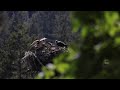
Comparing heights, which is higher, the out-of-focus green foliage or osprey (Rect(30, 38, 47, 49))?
osprey (Rect(30, 38, 47, 49))

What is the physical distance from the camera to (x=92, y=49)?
5.32 ft

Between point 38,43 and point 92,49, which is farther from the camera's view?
point 38,43

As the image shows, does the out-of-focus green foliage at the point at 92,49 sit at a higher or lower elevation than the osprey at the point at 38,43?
lower

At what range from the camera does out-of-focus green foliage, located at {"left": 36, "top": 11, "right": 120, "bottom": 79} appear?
60.2 inches

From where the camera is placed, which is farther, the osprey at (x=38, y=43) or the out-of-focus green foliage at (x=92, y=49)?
the osprey at (x=38, y=43)

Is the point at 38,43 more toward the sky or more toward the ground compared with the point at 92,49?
more toward the sky

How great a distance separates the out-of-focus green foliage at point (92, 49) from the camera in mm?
1528

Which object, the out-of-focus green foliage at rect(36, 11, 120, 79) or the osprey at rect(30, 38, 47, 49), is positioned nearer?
the out-of-focus green foliage at rect(36, 11, 120, 79)
